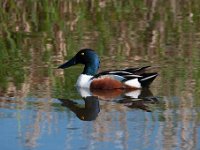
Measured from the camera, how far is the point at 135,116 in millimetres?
8438

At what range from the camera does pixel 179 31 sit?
12.8 metres

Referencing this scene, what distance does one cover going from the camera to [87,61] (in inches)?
416

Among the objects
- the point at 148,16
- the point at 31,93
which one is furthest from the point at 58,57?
the point at 148,16

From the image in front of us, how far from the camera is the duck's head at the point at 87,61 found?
10.5 m

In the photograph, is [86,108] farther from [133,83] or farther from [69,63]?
[69,63]

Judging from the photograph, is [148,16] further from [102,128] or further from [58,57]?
[102,128]

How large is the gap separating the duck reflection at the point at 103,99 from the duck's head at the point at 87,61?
0.49m

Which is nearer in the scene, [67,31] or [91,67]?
[91,67]

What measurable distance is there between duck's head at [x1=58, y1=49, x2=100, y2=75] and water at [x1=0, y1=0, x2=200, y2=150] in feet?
0.59

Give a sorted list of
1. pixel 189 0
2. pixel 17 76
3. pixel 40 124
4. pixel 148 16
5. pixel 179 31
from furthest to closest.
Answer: pixel 189 0, pixel 148 16, pixel 179 31, pixel 17 76, pixel 40 124

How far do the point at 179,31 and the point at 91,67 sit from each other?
2.61 m

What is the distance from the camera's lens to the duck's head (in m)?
10.5

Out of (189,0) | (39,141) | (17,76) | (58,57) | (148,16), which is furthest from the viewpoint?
(189,0)

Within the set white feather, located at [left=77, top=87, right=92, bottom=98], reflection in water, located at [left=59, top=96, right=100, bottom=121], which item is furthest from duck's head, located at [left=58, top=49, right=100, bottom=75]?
reflection in water, located at [left=59, top=96, right=100, bottom=121]
